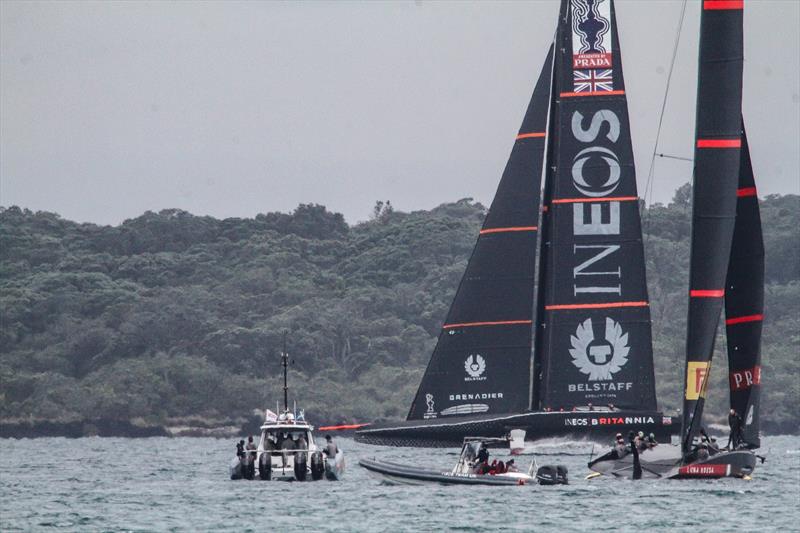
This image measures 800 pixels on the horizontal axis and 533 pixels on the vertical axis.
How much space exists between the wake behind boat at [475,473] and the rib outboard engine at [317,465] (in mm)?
2467

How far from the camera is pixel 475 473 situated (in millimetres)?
51750

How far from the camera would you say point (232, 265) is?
6373 inches

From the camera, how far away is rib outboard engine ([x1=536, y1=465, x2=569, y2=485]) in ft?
172

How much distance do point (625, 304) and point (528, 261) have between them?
10.4 ft

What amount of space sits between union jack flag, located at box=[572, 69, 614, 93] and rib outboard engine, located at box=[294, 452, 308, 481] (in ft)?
45.8

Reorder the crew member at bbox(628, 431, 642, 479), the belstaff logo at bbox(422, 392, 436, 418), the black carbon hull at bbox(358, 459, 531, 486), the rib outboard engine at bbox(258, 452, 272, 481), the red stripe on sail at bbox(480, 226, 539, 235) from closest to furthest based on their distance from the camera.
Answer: the black carbon hull at bbox(358, 459, 531, 486), the crew member at bbox(628, 431, 642, 479), the rib outboard engine at bbox(258, 452, 272, 481), the belstaff logo at bbox(422, 392, 436, 418), the red stripe on sail at bbox(480, 226, 539, 235)

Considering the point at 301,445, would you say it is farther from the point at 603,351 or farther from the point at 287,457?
the point at 603,351

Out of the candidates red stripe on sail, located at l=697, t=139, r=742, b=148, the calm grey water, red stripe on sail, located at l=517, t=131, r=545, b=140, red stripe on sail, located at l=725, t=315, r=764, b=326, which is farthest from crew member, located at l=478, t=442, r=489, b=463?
red stripe on sail, located at l=517, t=131, r=545, b=140

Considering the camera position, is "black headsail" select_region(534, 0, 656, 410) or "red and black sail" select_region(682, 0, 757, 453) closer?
"red and black sail" select_region(682, 0, 757, 453)

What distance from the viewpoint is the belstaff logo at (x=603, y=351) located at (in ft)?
199

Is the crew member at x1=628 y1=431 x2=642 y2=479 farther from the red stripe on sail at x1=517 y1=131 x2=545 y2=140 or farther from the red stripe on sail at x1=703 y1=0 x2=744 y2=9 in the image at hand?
the red stripe on sail at x1=517 y1=131 x2=545 y2=140

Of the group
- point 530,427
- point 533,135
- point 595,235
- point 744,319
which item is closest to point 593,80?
point 533,135

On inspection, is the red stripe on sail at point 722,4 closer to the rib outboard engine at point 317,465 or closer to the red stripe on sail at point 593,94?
the red stripe on sail at point 593,94

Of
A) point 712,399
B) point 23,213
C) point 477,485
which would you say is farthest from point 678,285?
point 477,485
